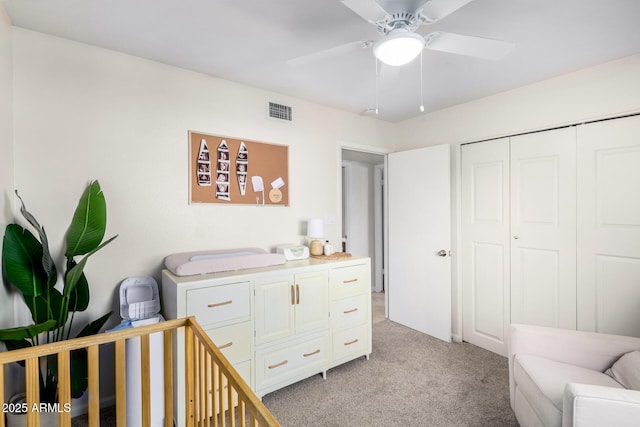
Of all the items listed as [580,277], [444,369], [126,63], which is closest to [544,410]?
[444,369]

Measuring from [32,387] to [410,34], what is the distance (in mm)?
2101

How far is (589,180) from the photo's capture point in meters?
2.24

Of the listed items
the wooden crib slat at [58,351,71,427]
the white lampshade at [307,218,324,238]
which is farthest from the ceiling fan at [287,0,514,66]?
the wooden crib slat at [58,351,71,427]

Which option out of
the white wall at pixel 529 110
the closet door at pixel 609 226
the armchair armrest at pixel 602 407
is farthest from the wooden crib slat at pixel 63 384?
the closet door at pixel 609 226

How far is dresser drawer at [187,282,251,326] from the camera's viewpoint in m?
1.80

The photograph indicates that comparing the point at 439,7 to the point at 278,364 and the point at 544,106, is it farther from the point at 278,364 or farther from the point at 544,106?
the point at 278,364

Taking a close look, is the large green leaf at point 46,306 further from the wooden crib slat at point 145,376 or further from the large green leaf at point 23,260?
the wooden crib slat at point 145,376

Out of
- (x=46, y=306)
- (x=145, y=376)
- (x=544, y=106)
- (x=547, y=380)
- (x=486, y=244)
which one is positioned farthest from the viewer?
(x=486, y=244)

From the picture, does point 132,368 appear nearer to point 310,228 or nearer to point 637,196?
point 310,228

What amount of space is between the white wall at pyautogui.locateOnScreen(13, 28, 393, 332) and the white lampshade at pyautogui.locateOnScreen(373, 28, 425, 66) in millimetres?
1474

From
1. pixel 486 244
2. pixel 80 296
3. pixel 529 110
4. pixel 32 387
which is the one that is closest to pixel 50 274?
pixel 80 296

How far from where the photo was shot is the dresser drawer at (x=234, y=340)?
1886 mm

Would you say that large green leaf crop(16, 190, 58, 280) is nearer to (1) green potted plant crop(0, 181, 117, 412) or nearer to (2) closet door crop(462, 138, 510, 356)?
(1) green potted plant crop(0, 181, 117, 412)

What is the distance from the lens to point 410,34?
50.7 inches
